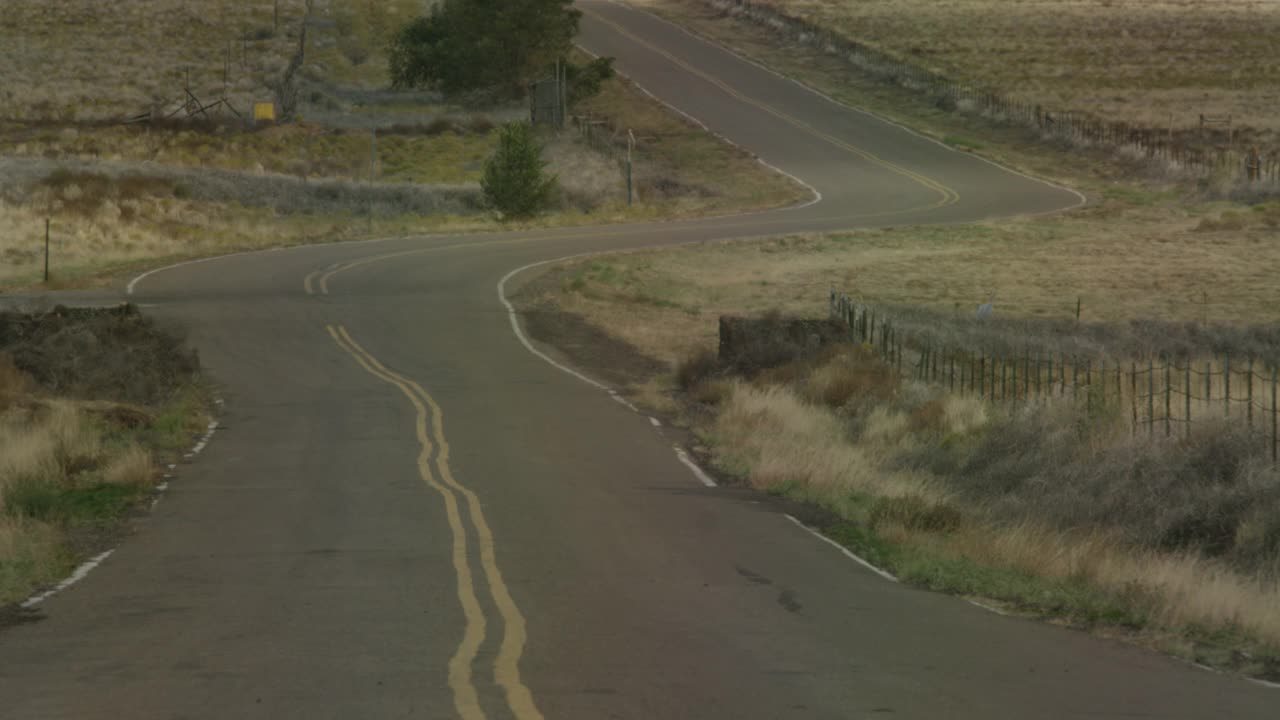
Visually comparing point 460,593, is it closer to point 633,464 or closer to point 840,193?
point 633,464

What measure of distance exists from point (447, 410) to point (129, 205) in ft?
121

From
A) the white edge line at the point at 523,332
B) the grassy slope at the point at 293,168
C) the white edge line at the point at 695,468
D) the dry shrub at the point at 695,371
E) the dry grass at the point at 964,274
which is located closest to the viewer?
the white edge line at the point at 695,468

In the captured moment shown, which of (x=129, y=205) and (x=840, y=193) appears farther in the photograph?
(x=840, y=193)

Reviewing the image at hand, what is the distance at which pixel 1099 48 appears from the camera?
331 ft

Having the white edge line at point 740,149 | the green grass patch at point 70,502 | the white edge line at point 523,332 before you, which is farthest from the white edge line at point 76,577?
the white edge line at point 740,149

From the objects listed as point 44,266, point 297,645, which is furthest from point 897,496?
point 44,266

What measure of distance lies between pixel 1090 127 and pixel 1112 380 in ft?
167

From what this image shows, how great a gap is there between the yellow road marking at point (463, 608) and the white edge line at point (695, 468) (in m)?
3.43

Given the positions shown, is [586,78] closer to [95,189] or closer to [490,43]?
[490,43]

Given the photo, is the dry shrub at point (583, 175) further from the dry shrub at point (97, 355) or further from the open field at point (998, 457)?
the dry shrub at point (97, 355)

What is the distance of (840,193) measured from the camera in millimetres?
65438

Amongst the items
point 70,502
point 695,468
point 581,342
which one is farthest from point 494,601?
point 581,342

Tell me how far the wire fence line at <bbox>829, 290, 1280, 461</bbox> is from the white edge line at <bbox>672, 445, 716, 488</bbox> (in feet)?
17.3

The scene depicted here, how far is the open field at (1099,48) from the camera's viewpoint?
8331cm
